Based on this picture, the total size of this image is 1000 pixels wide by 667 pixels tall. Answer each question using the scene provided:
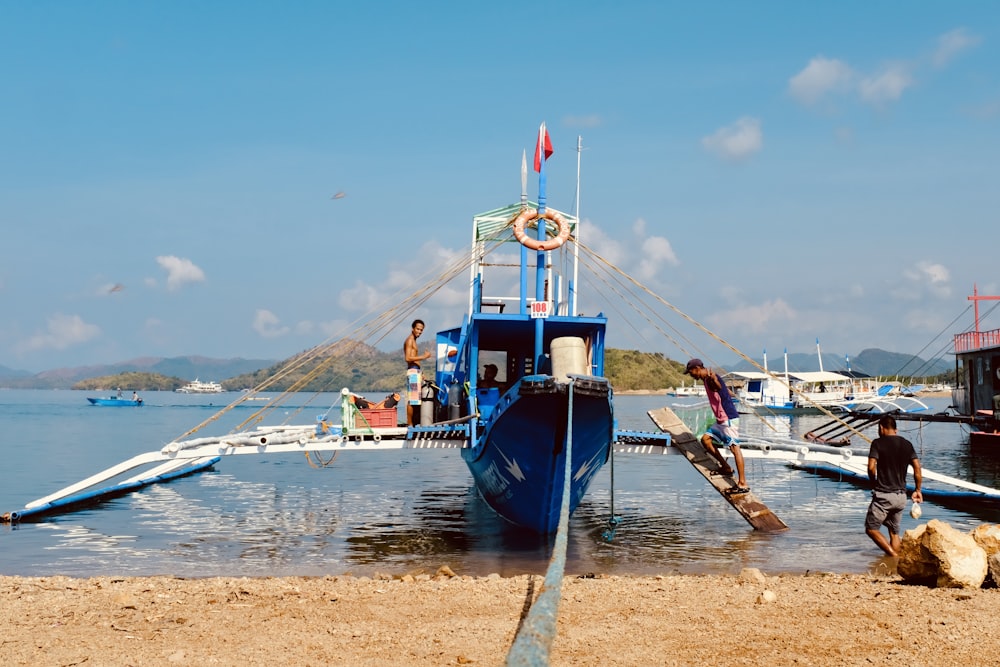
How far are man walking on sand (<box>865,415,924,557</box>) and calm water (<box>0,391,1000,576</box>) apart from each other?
4.57 feet

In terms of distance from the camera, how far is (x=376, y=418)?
1652 cm

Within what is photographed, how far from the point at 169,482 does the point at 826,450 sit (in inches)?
721

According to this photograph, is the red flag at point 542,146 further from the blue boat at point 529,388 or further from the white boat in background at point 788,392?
the white boat in background at point 788,392

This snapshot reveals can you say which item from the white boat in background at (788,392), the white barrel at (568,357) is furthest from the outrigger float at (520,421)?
the white boat in background at (788,392)

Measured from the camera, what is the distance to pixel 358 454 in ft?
128

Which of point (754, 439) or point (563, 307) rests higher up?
point (563, 307)

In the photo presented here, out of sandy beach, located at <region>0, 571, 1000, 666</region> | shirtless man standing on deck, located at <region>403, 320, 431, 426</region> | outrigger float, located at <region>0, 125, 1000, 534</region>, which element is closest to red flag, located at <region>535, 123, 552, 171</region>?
outrigger float, located at <region>0, 125, 1000, 534</region>

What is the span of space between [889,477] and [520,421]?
5140 millimetres

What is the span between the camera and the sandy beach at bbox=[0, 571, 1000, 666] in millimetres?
5688

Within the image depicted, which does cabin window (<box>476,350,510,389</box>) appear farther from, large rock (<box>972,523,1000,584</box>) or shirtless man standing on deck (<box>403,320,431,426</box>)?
large rock (<box>972,523,1000,584</box>)

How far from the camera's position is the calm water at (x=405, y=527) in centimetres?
1230

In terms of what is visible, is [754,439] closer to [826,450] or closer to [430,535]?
[826,450]

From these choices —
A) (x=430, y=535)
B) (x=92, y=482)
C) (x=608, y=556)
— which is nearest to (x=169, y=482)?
(x=92, y=482)

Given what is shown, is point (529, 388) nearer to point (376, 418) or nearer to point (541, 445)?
point (541, 445)
